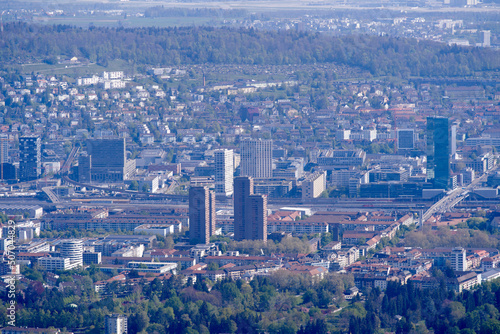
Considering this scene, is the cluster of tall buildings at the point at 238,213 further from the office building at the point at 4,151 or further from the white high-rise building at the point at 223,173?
the office building at the point at 4,151

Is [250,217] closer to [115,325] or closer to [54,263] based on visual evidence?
[54,263]

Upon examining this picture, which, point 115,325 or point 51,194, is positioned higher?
point 51,194

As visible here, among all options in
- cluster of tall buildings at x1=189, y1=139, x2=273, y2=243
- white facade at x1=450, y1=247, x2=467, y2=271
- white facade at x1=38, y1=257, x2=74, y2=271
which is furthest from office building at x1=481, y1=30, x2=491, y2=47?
white facade at x1=38, y1=257, x2=74, y2=271

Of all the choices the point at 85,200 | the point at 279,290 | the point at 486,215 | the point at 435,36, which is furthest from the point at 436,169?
the point at 435,36

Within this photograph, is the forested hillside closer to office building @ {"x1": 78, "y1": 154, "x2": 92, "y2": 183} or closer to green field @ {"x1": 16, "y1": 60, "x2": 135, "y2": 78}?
green field @ {"x1": 16, "y1": 60, "x2": 135, "y2": 78}

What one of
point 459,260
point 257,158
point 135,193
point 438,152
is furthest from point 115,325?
point 257,158

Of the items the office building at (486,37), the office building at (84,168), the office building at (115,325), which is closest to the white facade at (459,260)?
the office building at (115,325)
